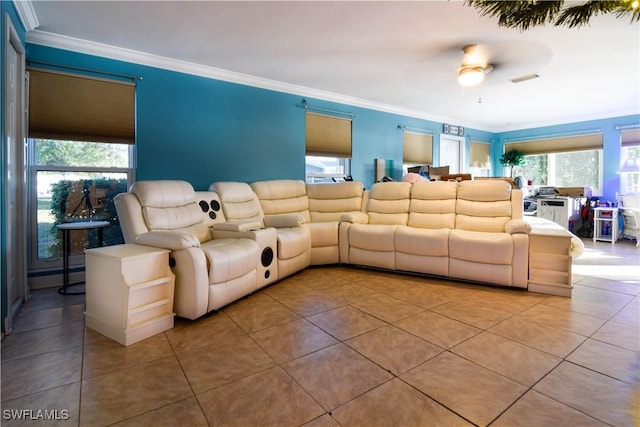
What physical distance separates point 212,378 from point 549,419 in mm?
1557

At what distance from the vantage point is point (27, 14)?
2.63 m

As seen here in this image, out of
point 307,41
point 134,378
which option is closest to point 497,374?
point 134,378

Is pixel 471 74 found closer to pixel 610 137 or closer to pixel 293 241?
pixel 293 241

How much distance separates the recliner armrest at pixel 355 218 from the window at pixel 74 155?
2.55 metres

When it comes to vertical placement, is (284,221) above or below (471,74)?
below

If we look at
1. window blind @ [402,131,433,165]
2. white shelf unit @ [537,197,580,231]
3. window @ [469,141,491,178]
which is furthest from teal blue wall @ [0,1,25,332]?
window @ [469,141,491,178]

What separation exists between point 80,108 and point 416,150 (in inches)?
213

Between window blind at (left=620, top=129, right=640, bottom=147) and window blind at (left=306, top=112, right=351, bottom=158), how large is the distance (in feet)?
17.6

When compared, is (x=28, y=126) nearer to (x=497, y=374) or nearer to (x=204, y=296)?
(x=204, y=296)

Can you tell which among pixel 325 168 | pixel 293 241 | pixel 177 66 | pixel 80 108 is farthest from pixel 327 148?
pixel 80 108

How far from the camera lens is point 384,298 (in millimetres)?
2820

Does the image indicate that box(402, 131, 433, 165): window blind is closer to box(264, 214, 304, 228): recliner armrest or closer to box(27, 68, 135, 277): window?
box(264, 214, 304, 228): recliner armrest

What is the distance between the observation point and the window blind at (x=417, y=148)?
622 cm

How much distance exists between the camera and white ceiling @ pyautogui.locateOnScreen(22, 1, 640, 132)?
8.78ft
